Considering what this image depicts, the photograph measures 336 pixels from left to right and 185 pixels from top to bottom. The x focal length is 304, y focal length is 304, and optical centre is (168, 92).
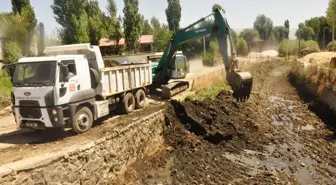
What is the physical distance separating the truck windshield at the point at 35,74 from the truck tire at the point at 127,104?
13.1 ft

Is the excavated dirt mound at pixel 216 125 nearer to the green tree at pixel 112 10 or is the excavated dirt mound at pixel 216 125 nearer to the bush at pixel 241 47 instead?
the green tree at pixel 112 10

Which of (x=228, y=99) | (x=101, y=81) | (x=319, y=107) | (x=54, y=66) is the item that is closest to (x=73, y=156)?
(x=54, y=66)

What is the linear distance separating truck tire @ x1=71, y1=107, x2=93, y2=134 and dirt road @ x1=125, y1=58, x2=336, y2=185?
2090 mm

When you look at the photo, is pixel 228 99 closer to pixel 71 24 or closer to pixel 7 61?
pixel 7 61

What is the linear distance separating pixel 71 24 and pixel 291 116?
2557cm

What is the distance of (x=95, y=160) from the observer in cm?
862

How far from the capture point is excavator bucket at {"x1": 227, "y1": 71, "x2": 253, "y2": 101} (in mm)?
12797

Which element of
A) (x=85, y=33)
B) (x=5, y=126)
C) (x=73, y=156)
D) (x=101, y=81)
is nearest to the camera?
(x=73, y=156)

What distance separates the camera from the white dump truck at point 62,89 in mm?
9094

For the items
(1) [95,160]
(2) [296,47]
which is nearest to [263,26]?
(2) [296,47]

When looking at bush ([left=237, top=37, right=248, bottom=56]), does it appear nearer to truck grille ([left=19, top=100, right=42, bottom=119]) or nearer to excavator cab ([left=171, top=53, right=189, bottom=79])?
excavator cab ([left=171, top=53, right=189, bottom=79])

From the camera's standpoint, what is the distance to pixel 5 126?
39.9 feet

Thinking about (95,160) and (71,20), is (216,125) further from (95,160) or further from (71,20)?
(71,20)

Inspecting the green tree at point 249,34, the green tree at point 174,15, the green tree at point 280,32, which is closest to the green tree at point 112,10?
the green tree at point 174,15
